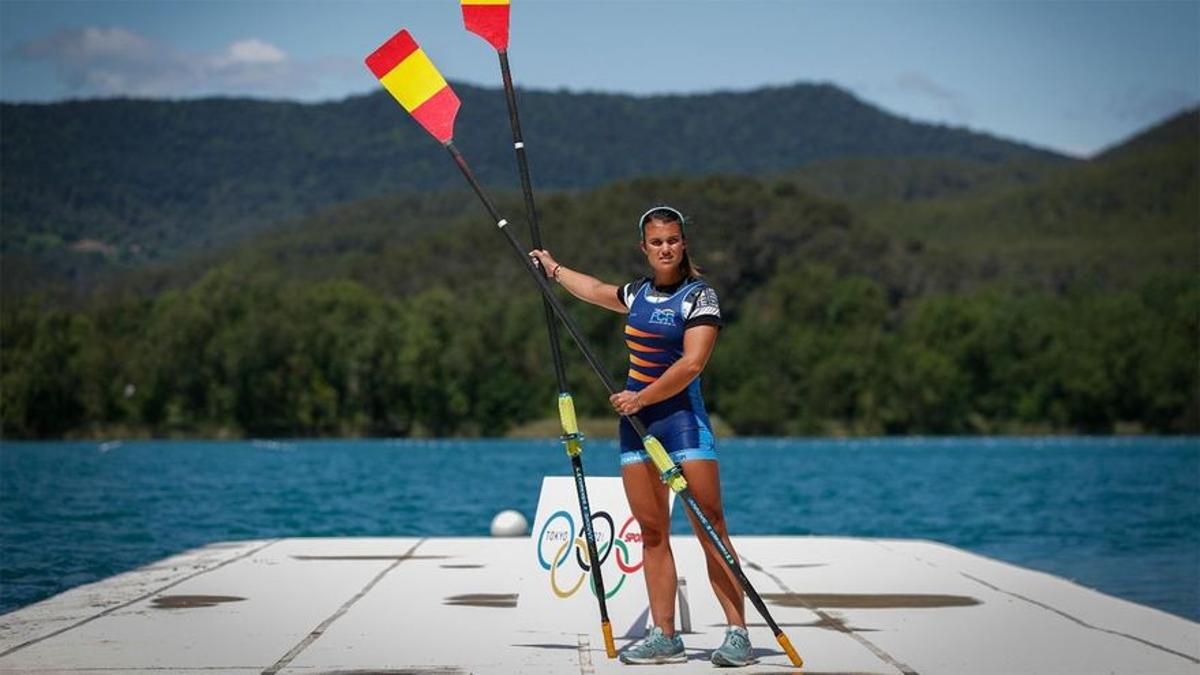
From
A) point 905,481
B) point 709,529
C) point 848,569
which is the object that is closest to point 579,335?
point 709,529

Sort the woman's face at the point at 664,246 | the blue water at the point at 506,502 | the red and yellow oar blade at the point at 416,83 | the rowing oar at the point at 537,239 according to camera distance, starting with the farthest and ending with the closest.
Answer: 1. the blue water at the point at 506,502
2. the red and yellow oar blade at the point at 416,83
3. the rowing oar at the point at 537,239
4. the woman's face at the point at 664,246

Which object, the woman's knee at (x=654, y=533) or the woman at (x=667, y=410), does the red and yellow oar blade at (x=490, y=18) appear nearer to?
the woman at (x=667, y=410)

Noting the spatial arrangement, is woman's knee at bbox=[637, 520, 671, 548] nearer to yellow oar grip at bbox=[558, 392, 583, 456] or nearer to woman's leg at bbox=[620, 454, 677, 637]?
woman's leg at bbox=[620, 454, 677, 637]

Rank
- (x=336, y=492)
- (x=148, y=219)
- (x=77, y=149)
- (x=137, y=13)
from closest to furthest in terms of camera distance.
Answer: (x=137, y=13) < (x=336, y=492) < (x=77, y=149) < (x=148, y=219)

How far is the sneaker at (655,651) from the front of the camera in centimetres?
913

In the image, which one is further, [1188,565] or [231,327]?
[231,327]

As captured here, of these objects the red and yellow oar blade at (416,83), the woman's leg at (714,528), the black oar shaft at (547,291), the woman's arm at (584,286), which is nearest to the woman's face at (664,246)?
the woman's arm at (584,286)

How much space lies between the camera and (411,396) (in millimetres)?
122125

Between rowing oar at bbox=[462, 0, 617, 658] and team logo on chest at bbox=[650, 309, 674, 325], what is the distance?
51 cm

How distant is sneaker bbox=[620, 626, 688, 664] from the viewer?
30.0 feet

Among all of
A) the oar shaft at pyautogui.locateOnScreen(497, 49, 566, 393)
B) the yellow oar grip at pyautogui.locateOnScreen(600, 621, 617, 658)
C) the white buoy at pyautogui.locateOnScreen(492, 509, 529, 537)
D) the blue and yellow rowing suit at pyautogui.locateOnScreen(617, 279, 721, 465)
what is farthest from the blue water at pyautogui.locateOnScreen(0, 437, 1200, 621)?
the blue and yellow rowing suit at pyautogui.locateOnScreen(617, 279, 721, 465)

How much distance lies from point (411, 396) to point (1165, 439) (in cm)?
5009

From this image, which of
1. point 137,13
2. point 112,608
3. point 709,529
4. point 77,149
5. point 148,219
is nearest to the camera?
point 709,529

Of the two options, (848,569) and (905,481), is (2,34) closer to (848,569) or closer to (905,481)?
(848,569)
